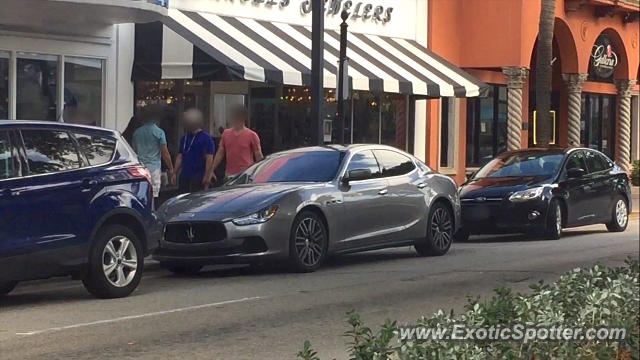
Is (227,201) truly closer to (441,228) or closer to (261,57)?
(441,228)

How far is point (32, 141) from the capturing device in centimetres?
986

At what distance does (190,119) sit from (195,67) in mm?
1018

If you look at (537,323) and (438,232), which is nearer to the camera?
(537,323)

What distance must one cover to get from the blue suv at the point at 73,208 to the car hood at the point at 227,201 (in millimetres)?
1276

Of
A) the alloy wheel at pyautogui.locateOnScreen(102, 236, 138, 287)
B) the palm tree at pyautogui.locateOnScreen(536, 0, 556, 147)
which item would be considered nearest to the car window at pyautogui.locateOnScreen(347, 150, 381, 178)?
the alloy wheel at pyautogui.locateOnScreen(102, 236, 138, 287)

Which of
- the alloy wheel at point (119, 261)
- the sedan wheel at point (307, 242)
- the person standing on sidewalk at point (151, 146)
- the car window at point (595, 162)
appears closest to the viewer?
the alloy wheel at point (119, 261)

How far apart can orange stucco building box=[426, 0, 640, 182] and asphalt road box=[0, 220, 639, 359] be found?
39.6 feet

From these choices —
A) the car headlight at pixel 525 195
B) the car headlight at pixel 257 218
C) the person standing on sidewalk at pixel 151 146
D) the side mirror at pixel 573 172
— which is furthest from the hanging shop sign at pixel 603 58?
the car headlight at pixel 257 218

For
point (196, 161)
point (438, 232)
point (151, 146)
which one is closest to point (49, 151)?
point (151, 146)

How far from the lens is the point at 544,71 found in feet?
76.7

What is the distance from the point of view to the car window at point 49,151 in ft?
32.1

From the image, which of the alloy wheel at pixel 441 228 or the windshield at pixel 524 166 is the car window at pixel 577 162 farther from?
the alloy wheel at pixel 441 228

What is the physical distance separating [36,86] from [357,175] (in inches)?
270

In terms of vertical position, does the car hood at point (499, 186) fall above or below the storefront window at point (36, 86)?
below
